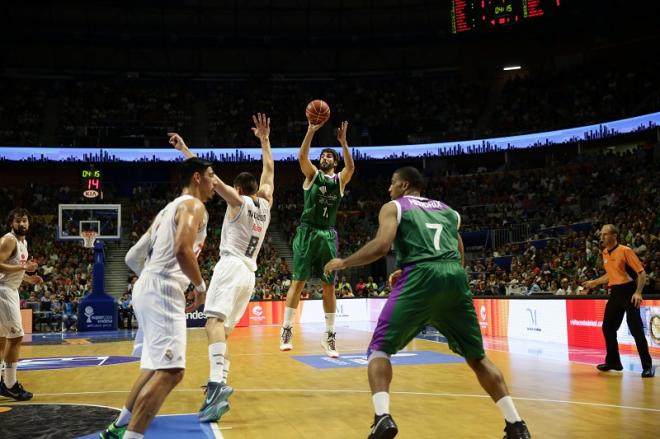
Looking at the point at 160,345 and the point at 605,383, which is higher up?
the point at 160,345

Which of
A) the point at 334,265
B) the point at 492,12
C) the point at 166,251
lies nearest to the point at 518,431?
the point at 334,265

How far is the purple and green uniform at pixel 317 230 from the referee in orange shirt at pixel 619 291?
366 centimetres

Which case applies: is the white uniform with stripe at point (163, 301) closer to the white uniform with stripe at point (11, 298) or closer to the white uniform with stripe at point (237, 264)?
the white uniform with stripe at point (237, 264)

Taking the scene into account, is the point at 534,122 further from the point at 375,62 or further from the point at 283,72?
the point at 283,72

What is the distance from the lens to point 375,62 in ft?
121

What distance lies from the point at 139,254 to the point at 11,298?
3.38 m

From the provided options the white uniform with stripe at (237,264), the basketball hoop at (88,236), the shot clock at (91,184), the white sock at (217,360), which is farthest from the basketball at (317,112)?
the shot clock at (91,184)

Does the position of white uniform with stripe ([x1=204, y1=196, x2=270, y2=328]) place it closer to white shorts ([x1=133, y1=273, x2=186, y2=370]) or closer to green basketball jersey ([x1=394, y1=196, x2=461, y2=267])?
white shorts ([x1=133, y1=273, x2=186, y2=370])

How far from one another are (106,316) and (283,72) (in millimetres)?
20686

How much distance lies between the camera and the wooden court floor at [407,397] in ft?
16.5

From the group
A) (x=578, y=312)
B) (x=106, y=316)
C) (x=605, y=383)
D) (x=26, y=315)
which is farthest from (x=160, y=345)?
(x=26, y=315)

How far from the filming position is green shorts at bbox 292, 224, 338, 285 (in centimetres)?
790

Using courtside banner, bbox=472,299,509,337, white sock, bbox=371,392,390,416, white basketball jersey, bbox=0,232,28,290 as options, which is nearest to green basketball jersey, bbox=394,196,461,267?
white sock, bbox=371,392,390,416

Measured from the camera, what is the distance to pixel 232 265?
596 cm
